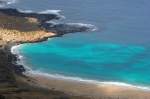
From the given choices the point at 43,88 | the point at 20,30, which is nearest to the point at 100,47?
the point at 20,30

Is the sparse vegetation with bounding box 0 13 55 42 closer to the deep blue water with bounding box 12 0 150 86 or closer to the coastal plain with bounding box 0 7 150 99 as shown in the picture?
the deep blue water with bounding box 12 0 150 86

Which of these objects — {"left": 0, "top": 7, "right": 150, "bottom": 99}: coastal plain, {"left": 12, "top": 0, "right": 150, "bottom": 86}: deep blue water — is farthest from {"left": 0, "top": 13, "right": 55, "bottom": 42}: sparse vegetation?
{"left": 0, "top": 7, "right": 150, "bottom": 99}: coastal plain

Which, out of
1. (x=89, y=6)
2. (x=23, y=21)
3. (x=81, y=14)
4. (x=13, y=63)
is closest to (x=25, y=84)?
(x=13, y=63)

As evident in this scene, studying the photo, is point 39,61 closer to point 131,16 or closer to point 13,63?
point 13,63

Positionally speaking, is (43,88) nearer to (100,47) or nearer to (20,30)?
(100,47)

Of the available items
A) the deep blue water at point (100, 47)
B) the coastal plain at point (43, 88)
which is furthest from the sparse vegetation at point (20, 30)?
the coastal plain at point (43, 88)

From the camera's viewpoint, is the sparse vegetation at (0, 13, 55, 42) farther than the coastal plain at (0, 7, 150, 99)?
Yes

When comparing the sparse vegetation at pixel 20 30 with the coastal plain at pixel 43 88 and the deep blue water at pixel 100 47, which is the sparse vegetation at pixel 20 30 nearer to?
the deep blue water at pixel 100 47

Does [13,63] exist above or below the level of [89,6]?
below
